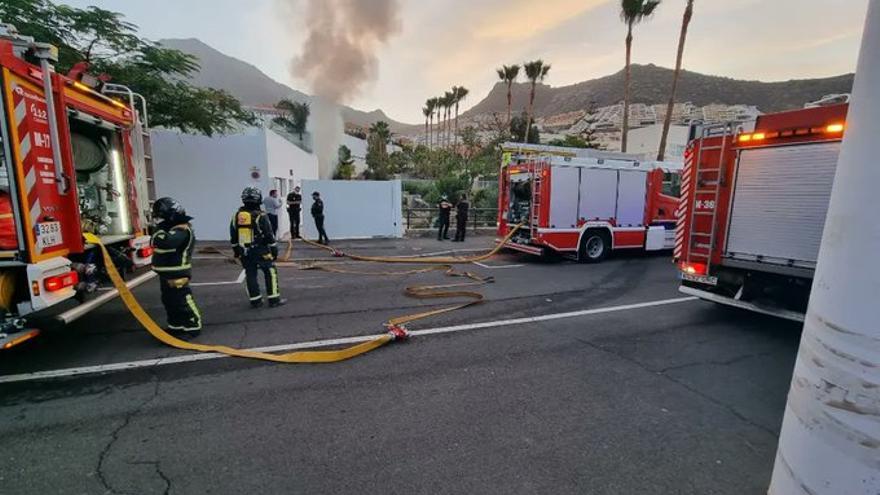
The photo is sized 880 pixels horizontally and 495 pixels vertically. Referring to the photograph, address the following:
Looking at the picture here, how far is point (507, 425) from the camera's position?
10.8 ft

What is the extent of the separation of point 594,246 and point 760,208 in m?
5.47

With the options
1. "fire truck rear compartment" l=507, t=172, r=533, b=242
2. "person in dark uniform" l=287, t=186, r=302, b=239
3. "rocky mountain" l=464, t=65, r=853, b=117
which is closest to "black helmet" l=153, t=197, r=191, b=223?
"fire truck rear compartment" l=507, t=172, r=533, b=242

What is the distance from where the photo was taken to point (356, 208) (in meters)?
15.4

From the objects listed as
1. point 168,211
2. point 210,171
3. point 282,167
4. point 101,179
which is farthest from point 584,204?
point 210,171

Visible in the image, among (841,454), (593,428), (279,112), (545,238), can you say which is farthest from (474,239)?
(279,112)

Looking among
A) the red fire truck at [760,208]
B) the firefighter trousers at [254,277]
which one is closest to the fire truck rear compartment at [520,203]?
the red fire truck at [760,208]

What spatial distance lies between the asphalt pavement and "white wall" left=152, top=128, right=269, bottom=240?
8063 mm

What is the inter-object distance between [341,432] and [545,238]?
8.00m

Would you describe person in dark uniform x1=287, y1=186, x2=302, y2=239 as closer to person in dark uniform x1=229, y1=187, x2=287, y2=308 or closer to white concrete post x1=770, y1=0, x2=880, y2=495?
person in dark uniform x1=229, y1=187, x2=287, y2=308

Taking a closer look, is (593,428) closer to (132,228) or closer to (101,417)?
(101,417)

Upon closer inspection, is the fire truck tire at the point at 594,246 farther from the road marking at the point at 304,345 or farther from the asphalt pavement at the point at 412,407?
the asphalt pavement at the point at 412,407

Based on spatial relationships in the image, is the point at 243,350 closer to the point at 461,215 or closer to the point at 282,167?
the point at 461,215

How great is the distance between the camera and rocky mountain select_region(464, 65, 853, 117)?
84.4 metres

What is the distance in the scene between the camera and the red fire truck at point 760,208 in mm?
5074
